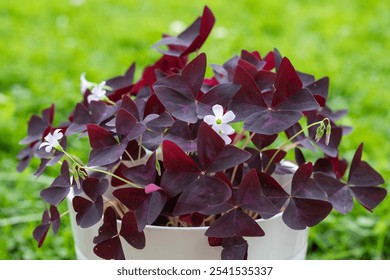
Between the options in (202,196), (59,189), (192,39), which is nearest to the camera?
(202,196)

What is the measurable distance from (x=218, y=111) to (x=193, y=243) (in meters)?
0.17

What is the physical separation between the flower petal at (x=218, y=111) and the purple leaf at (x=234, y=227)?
0.12m

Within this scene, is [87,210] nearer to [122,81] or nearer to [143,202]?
[143,202]

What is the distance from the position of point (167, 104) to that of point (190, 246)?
0.19 m

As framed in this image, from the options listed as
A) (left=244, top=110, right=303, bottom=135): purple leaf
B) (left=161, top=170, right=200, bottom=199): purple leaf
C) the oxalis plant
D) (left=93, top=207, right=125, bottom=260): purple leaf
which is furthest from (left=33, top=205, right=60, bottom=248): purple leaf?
(left=244, top=110, right=303, bottom=135): purple leaf

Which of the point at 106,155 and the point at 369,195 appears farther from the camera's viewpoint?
the point at 369,195

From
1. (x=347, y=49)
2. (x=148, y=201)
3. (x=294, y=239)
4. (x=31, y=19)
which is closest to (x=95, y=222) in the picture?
(x=148, y=201)

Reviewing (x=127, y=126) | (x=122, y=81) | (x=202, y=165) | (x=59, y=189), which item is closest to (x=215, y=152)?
(x=202, y=165)

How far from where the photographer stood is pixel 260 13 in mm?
2682

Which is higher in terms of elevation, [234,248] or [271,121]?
[271,121]

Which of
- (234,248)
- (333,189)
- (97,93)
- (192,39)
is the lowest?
(234,248)

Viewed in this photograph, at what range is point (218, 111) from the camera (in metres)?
0.79

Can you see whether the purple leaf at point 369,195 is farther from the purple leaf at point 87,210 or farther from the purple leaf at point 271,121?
the purple leaf at point 87,210

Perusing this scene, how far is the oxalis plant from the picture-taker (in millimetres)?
772
